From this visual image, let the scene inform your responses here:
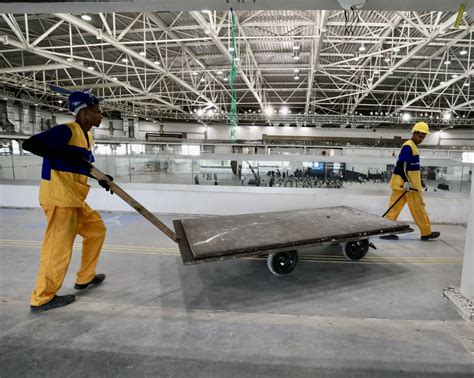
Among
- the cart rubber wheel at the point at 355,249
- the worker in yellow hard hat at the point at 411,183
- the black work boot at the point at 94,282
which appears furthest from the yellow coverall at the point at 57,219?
the worker in yellow hard hat at the point at 411,183

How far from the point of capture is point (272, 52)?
13.6 meters

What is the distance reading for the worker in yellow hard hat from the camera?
177 inches

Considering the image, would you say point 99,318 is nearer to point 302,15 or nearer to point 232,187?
point 232,187

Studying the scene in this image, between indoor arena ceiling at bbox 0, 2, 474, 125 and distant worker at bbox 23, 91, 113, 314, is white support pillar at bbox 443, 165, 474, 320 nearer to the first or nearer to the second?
indoor arena ceiling at bbox 0, 2, 474, 125

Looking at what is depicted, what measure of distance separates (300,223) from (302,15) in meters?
9.00

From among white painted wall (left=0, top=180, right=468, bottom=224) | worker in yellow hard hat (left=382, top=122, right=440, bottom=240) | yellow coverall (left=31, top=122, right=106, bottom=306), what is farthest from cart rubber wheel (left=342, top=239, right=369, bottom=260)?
yellow coverall (left=31, top=122, right=106, bottom=306)

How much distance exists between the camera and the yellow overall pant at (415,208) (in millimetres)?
4547

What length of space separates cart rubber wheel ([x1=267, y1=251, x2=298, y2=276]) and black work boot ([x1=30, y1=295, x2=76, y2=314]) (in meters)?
2.19

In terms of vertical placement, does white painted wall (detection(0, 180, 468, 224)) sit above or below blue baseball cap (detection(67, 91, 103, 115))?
below

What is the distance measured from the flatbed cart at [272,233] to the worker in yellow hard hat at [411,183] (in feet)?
2.64

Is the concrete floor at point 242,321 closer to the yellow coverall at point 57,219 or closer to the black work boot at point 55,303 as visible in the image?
the black work boot at point 55,303

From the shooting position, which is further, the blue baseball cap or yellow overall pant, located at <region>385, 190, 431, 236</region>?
yellow overall pant, located at <region>385, 190, 431, 236</region>

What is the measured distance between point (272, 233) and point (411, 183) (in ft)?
8.80

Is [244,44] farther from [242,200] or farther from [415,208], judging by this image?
[415,208]
